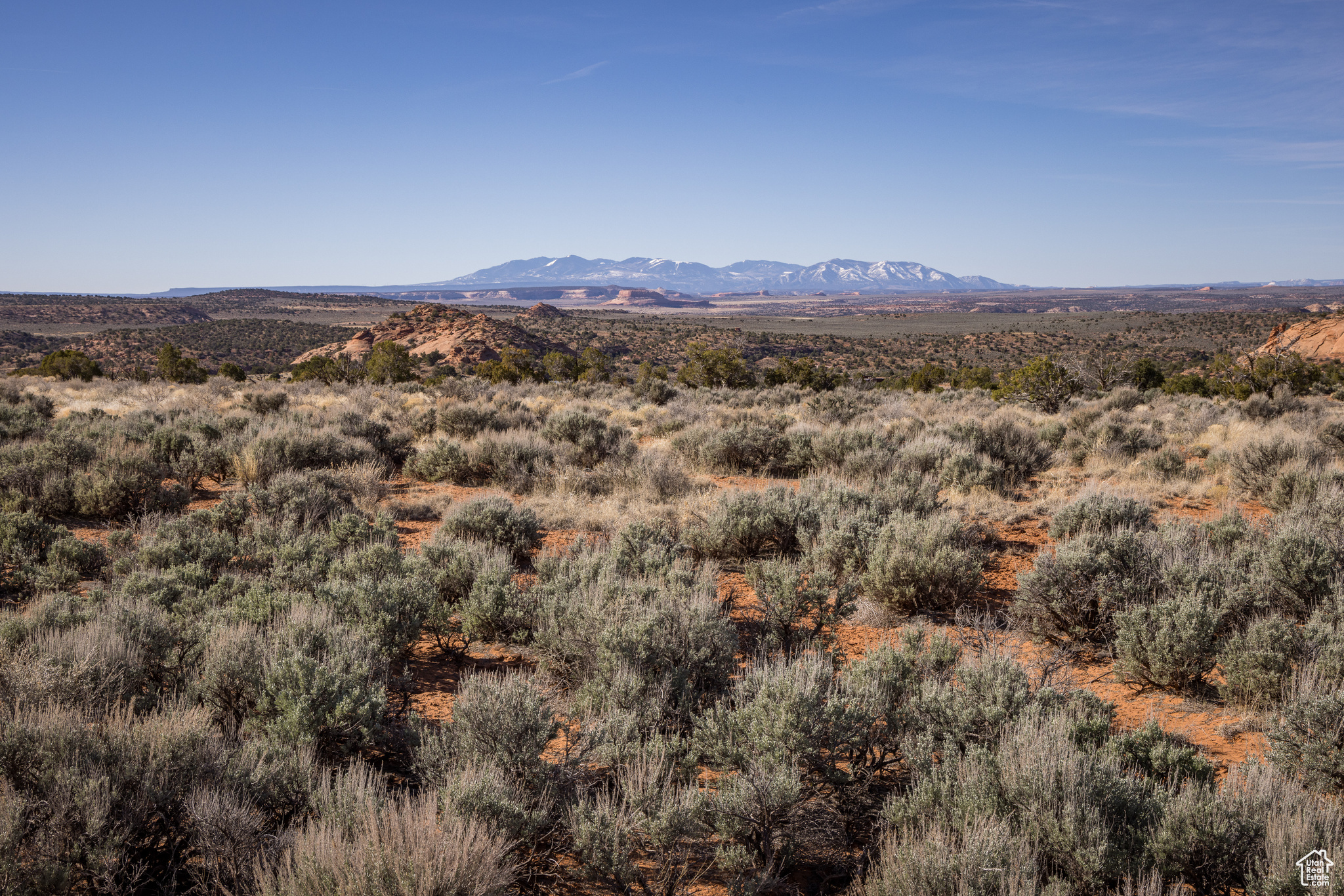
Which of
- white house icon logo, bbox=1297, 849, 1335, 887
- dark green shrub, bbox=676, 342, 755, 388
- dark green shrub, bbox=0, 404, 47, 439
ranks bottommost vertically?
white house icon logo, bbox=1297, 849, 1335, 887

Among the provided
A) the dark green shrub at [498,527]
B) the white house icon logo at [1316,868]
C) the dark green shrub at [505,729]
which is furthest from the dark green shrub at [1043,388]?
the dark green shrub at [505,729]

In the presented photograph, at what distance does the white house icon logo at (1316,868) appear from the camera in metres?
2.36

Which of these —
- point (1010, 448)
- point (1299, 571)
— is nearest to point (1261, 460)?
point (1010, 448)

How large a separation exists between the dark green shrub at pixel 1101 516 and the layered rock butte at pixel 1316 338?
54995 mm

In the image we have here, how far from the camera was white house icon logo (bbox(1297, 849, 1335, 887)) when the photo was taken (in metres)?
2.36

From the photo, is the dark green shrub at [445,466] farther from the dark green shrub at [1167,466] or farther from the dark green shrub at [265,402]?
the dark green shrub at [1167,466]

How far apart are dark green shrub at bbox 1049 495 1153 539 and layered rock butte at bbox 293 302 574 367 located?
6142cm

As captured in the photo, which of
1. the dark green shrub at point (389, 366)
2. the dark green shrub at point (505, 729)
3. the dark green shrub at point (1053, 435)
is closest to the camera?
the dark green shrub at point (505, 729)

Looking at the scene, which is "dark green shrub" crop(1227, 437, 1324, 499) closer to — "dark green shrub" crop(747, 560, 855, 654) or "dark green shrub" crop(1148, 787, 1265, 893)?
"dark green shrub" crop(747, 560, 855, 654)

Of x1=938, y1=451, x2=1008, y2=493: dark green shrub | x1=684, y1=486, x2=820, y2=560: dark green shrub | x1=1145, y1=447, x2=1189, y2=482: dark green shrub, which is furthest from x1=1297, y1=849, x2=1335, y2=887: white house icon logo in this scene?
x1=1145, y1=447, x2=1189, y2=482: dark green shrub

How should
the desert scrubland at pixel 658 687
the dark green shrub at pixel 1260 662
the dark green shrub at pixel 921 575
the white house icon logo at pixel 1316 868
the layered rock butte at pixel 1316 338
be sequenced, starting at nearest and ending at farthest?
the white house icon logo at pixel 1316 868 < the desert scrubland at pixel 658 687 < the dark green shrub at pixel 1260 662 < the dark green shrub at pixel 921 575 < the layered rock butte at pixel 1316 338

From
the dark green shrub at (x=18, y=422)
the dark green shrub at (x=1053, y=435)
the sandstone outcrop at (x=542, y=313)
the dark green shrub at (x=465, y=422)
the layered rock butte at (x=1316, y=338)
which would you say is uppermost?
the sandstone outcrop at (x=542, y=313)

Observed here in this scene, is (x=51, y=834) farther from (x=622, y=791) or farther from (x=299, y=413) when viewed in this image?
(x=299, y=413)

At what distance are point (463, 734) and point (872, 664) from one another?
2.28 metres
